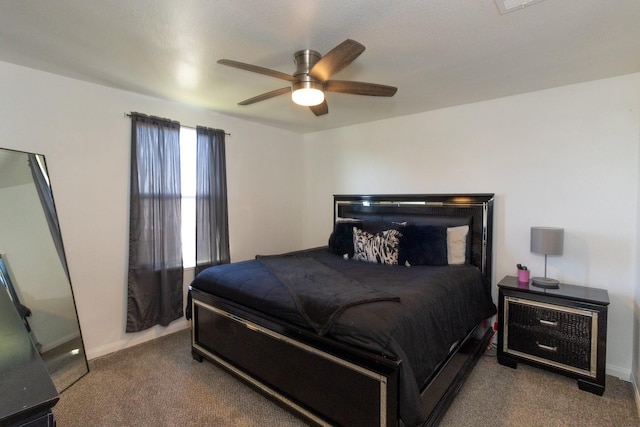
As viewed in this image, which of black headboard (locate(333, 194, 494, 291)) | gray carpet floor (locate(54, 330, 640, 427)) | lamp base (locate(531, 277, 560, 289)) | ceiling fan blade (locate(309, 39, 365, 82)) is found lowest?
gray carpet floor (locate(54, 330, 640, 427))

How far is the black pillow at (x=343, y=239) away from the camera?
3432 mm

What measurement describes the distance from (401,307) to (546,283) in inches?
64.5

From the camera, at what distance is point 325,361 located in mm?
1776

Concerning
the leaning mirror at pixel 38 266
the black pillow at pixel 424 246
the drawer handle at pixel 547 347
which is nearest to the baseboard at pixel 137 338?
the leaning mirror at pixel 38 266

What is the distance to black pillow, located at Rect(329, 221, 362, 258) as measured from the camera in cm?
343

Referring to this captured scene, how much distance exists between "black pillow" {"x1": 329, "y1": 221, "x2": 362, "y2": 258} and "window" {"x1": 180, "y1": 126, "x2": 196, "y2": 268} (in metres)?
1.61

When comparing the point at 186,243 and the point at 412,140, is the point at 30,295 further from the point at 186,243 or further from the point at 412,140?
the point at 412,140

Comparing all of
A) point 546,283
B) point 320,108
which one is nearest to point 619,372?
point 546,283

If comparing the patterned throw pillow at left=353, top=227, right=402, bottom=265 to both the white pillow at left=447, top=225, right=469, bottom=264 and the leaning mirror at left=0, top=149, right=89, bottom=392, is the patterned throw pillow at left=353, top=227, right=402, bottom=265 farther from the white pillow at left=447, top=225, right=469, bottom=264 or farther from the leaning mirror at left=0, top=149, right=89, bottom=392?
the leaning mirror at left=0, top=149, right=89, bottom=392

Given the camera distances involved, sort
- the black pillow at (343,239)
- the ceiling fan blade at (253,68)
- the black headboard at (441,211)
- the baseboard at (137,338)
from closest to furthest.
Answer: the ceiling fan blade at (253,68) < the baseboard at (137,338) < the black headboard at (441,211) < the black pillow at (343,239)

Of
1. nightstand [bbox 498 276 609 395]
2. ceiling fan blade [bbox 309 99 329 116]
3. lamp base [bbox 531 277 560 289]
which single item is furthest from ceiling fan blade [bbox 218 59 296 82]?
lamp base [bbox 531 277 560 289]

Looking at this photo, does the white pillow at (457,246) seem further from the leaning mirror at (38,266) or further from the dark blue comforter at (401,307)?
the leaning mirror at (38,266)

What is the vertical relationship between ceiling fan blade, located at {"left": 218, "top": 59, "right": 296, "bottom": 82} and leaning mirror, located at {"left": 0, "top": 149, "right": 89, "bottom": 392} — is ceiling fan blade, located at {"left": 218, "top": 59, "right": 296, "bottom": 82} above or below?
above

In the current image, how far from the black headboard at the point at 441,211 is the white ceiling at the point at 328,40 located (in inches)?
43.1
